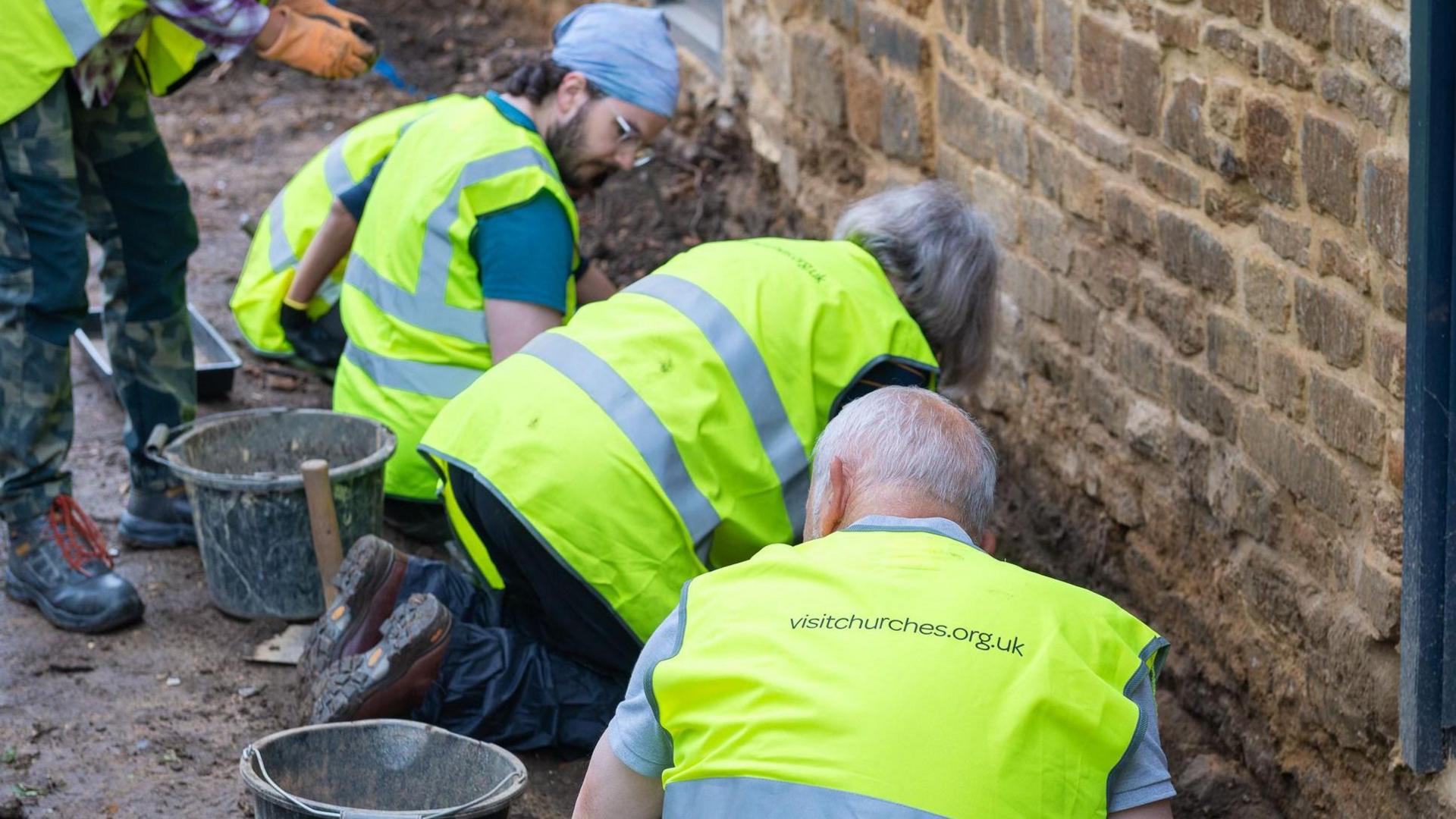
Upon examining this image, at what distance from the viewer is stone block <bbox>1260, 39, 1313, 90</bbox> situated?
2.86 meters

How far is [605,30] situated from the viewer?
388 centimetres

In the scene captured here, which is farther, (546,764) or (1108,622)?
(546,764)

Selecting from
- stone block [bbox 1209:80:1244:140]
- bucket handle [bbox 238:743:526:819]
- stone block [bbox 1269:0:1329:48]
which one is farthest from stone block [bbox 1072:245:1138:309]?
bucket handle [bbox 238:743:526:819]

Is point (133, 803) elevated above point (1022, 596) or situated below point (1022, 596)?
below

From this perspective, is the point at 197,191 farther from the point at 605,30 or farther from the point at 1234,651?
the point at 1234,651

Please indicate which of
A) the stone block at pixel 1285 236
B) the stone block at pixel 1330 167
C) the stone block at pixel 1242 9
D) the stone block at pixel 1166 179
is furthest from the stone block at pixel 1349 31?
the stone block at pixel 1166 179

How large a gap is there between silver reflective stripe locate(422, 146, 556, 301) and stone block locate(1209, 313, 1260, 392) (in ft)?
5.04

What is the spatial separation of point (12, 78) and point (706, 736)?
2251 millimetres

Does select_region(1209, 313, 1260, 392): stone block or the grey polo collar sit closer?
the grey polo collar

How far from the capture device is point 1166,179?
3.40 m

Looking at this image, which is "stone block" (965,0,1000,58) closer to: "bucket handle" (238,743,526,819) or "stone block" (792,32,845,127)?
"stone block" (792,32,845,127)

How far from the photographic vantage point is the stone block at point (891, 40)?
4547 mm

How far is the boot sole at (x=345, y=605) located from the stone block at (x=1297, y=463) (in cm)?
175

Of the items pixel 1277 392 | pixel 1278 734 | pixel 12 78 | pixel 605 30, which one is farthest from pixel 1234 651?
pixel 12 78
